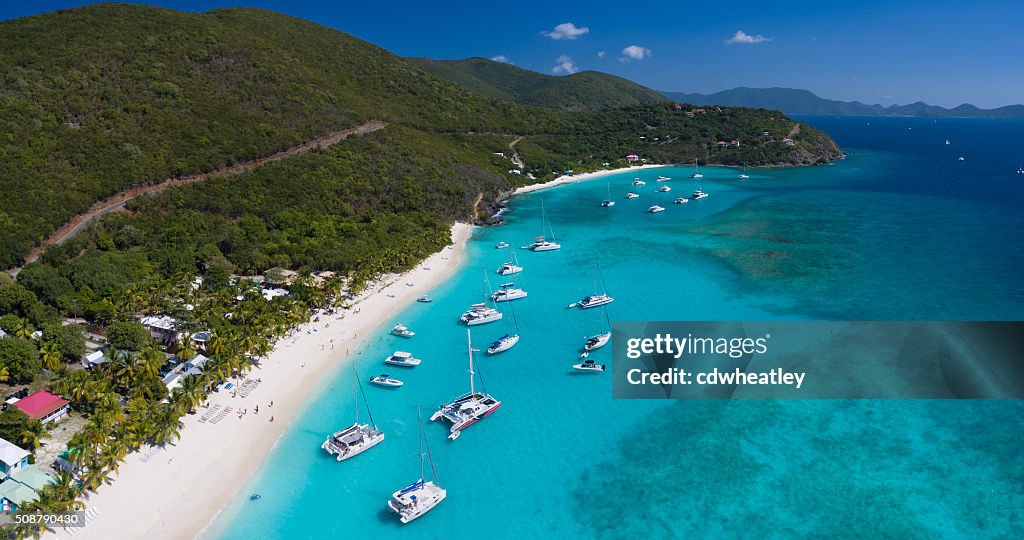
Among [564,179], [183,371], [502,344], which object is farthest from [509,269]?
[564,179]

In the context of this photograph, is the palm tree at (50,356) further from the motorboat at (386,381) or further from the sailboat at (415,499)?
the sailboat at (415,499)

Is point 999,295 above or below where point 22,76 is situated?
below

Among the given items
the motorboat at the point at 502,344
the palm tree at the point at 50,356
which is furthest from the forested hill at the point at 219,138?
the motorboat at the point at 502,344

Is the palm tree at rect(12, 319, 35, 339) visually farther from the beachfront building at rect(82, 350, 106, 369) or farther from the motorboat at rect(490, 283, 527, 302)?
the motorboat at rect(490, 283, 527, 302)

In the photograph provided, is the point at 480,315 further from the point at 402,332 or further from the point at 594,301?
the point at 594,301

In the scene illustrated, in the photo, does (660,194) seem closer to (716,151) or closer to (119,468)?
(716,151)

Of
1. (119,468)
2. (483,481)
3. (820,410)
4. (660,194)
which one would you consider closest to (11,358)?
(119,468)
